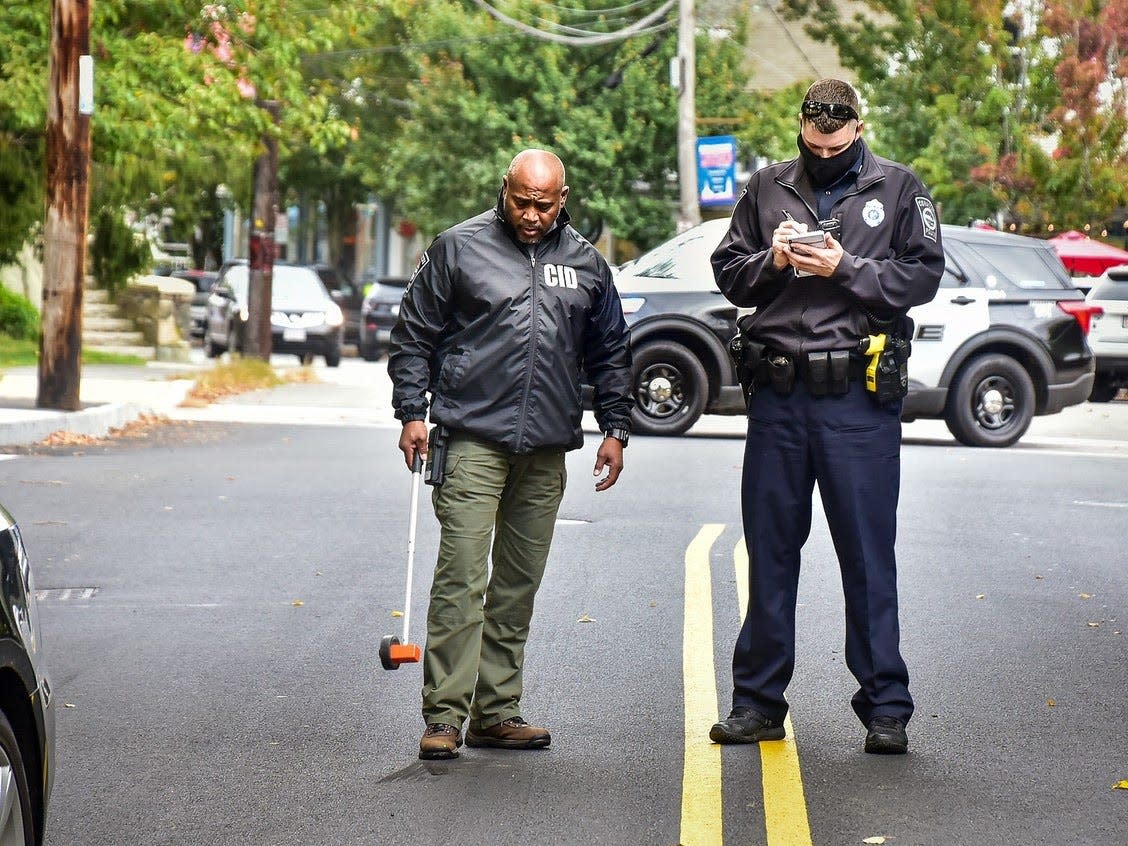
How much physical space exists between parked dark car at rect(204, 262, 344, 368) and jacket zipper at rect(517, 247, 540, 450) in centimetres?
2263

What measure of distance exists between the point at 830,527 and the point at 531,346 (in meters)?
1.06

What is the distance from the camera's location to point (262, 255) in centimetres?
2609

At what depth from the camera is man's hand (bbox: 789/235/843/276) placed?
5.49 meters

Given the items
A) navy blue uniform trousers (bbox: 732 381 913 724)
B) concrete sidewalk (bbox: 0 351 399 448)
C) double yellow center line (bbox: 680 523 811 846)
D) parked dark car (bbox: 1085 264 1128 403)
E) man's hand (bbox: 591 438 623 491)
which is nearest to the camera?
double yellow center line (bbox: 680 523 811 846)

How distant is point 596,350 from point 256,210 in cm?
2080

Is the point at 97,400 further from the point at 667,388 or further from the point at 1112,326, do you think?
the point at 1112,326

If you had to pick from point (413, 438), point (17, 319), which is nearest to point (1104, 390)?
point (17, 319)

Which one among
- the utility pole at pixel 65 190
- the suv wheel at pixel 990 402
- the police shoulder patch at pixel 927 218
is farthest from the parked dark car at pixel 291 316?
the police shoulder patch at pixel 927 218

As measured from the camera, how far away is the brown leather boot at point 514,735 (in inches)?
227

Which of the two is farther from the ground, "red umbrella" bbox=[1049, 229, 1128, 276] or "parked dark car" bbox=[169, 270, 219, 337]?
"red umbrella" bbox=[1049, 229, 1128, 276]

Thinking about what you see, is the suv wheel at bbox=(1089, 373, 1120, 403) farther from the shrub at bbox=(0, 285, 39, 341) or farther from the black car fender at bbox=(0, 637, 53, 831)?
the black car fender at bbox=(0, 637, 53, 831)

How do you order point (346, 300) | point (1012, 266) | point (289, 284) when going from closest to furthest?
point (1012, 266) < point (289, 284) < point (346, 300)

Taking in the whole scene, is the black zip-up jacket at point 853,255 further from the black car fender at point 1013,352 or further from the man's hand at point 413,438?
the black car fender at point 1013,352

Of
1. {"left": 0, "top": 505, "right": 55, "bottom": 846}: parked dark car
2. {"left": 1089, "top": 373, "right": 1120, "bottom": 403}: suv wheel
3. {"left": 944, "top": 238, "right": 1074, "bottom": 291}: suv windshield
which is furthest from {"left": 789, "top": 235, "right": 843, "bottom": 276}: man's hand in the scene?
{"left": 1089, "top": 373, "right": 1120, "bottom": 403}: suv wheel
